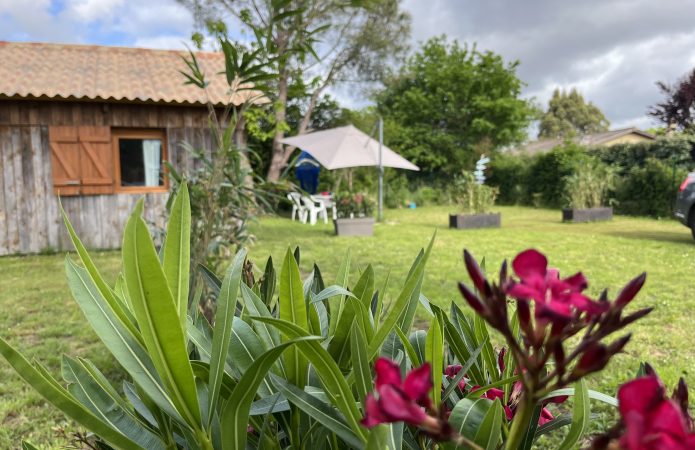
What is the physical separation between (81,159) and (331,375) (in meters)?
9.14

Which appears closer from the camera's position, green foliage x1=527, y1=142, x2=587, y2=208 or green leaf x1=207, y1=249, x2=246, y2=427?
green leaf x1=207, y1=249, x2=246, y2=427

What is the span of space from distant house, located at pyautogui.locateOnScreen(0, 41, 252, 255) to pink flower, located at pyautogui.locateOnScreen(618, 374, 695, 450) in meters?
8.29

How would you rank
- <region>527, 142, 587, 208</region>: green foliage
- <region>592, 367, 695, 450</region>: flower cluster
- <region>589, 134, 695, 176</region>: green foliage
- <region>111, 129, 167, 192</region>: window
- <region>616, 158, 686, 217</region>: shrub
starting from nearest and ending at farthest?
<region>592, 367, 695, 450</region>: flower cluster
<region>111, 129, 167, 192</region>: window
<region>616, 158, 686, 217</region>: shrub
<region>589, 134, 695, 176</region>: green foliage
<region>527, 142, 587, 208</region>: green foliage

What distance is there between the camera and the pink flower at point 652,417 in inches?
11.5

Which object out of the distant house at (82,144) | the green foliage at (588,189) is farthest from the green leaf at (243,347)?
the green foliage at (588,189)

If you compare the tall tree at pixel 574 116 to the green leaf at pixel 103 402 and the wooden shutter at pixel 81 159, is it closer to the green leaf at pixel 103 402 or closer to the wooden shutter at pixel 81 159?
the wooden shutter at pixel 81 159

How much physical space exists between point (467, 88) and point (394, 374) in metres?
27.1

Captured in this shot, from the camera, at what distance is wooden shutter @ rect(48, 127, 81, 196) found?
824cm

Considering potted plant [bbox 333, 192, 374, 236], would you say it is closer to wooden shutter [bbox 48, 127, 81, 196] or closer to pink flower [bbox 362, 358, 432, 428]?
wooden shutter [bbox 48, 127, 81, 196]

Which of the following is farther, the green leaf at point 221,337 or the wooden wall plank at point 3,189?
the wooden wall plank at point 3,189

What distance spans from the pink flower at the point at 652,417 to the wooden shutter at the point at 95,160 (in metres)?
9.30

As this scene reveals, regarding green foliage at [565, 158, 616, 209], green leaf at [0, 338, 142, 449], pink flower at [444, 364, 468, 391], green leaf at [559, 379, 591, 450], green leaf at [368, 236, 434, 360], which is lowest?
pink flower at [444, 364, 468, 391]

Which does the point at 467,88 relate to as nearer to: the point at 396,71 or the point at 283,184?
the point at 396,71

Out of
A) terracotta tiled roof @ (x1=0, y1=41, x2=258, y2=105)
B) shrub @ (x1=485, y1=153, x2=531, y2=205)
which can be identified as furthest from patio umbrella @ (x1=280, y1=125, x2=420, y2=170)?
shrub @ (x1=485, y1=153, x2=531, y2=205)
